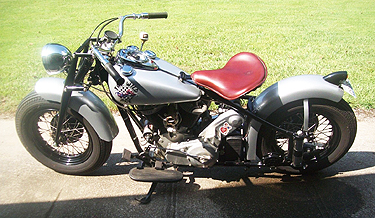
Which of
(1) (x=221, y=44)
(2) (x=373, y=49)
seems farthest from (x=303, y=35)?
(1) (x=221, y=44)

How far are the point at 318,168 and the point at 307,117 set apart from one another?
2.21 ft

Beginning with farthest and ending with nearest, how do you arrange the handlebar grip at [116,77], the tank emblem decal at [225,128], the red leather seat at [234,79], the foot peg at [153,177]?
the foot peg at [153,177] → the tank emblem decal at [225,128] → the red leather seat at [234,79] → the handlebar grip at [116,77]

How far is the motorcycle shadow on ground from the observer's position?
8.76 feet

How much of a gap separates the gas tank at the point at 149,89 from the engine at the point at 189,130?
4.9 inches

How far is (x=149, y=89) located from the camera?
2.49m

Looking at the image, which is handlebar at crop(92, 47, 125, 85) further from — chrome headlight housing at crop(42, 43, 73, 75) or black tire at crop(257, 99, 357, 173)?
black tire at crop(257, 99, 357, 173)

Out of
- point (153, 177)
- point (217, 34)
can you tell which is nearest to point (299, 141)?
point (153, 177)

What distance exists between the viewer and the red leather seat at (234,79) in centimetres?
240

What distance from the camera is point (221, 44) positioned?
6602mm

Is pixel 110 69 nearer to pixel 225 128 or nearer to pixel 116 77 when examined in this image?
pixel 116 77

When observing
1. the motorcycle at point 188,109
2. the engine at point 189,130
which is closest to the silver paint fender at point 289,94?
the motorcycle at point 188,109

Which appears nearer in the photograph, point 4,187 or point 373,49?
point 4,187

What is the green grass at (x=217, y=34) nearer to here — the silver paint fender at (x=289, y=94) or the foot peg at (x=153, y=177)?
the silver paint fender at (x=289, y=94)

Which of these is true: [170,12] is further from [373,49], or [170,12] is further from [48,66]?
[48,66]
